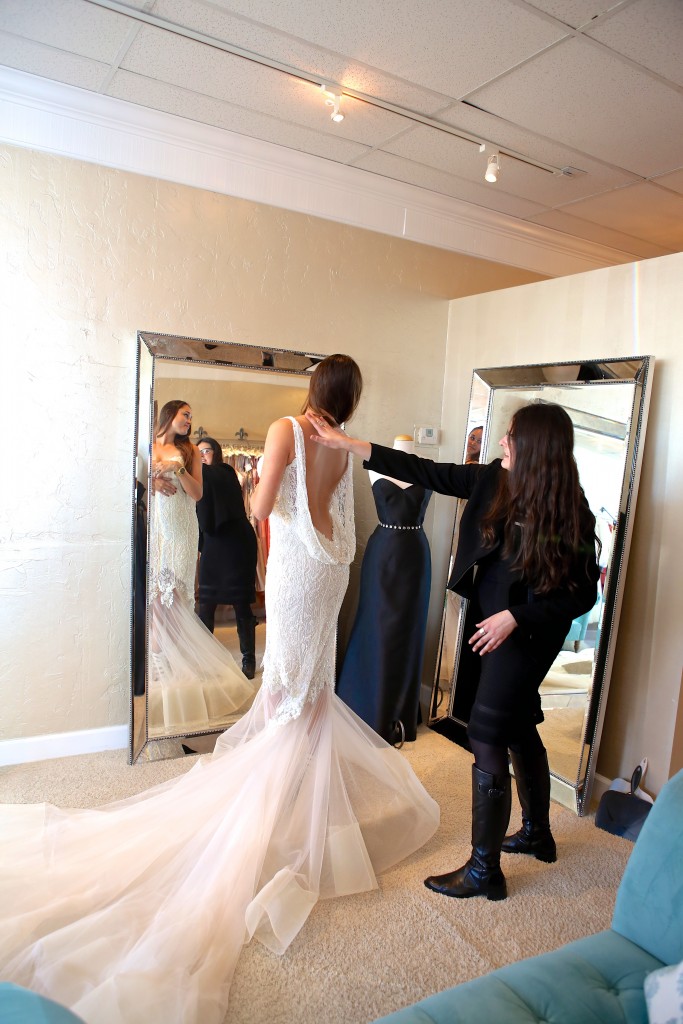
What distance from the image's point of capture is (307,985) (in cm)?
191

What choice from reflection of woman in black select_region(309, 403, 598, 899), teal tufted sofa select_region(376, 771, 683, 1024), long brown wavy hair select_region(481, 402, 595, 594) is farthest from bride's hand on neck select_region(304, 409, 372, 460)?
teal tufted sofa select_region(376, 771, 683, 1024)

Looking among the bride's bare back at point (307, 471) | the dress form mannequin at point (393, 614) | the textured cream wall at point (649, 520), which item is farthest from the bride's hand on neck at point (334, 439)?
the textured cream wall at point (649, 520)

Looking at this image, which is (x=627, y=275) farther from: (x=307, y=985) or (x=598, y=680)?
(x=307, y=985)

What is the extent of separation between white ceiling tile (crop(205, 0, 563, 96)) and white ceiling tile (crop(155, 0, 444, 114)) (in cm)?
5

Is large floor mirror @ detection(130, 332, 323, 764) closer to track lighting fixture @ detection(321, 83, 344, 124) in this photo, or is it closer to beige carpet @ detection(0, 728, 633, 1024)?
beige carpet @ detection(0, 728, 633, 1024)

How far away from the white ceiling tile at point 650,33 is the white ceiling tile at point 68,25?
1542mm

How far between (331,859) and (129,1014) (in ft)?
2.83

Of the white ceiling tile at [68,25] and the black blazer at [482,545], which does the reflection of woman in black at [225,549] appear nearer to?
the black blazer at [482,545]

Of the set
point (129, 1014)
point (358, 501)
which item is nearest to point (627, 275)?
point (358, 501)

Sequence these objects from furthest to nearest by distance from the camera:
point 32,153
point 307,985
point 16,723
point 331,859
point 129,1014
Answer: point 16,723
point 32,153
point 331,859
point 307,985
point 129,1014

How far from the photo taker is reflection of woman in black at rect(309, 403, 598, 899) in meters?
2.16

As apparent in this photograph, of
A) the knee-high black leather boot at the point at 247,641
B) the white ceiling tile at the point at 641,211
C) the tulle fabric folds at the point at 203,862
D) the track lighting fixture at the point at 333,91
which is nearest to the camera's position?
the tulle fabric folds at the point at 203,862

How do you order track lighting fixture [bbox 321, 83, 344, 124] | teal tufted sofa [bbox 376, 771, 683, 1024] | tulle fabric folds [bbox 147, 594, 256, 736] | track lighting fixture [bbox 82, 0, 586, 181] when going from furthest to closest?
tulle fabric folds [bbox 147, 594, 256, 736], track lighting fixture [bbox 321, 83, 344, 124], track lighting fixture [bbox 82, 0, 586, 181], teal tufted sofa [bbox 376, 771, 683, 1024]

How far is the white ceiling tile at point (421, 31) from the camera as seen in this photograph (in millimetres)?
2174
